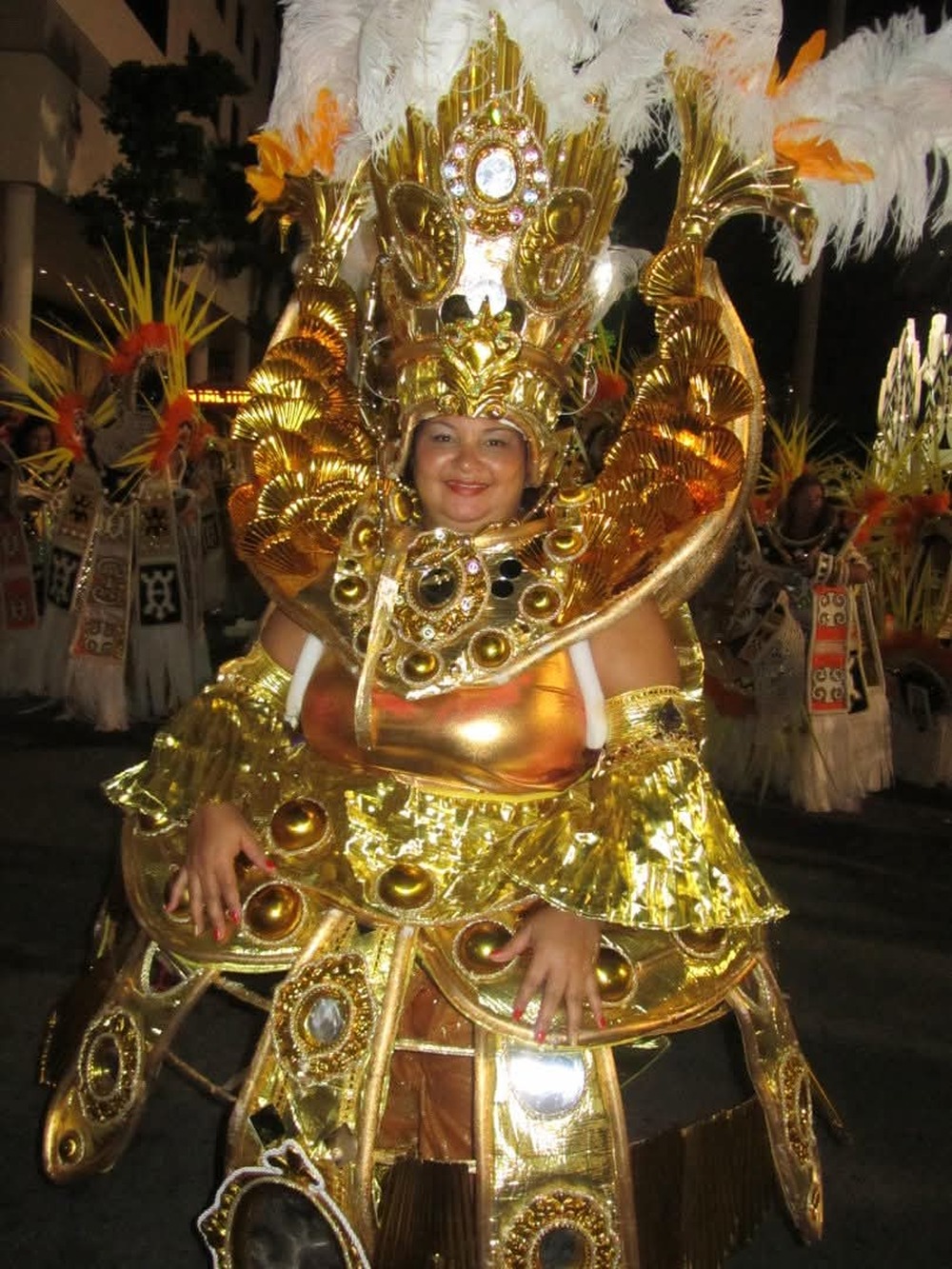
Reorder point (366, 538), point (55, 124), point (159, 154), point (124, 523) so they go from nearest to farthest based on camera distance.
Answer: point (366, 538) < point (124, 523) < point (159, 154) < point (55, 124)

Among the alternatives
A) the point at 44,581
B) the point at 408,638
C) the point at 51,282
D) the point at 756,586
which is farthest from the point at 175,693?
the point at 51,282

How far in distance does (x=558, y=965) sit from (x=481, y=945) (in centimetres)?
14

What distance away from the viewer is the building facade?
16.8 metres

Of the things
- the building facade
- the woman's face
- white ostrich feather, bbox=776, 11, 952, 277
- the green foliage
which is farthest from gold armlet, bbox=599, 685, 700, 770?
the green foliage

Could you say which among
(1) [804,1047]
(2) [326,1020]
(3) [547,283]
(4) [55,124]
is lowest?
(1) [804,1047]

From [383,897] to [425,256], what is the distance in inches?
43.9

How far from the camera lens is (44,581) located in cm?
851

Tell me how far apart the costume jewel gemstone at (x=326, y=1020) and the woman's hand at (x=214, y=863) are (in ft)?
0.65

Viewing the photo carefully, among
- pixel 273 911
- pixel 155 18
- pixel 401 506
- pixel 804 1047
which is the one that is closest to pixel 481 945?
pixel 273 911

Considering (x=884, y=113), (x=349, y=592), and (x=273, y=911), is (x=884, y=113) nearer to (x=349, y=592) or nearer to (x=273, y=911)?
(x=349, y=592)

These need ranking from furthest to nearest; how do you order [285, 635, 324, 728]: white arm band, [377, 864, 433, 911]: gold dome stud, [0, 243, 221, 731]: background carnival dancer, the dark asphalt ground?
[0, 243, 221, 731]: background carnival dancer, the dark asphalt ground, [285, 635, 324, 728]: white arm band, [377, 864, 433, 911]: gold dome stud

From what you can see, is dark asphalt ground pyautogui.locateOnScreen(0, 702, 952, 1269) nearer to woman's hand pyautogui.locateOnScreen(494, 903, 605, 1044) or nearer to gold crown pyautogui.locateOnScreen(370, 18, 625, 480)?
woman's hand pyautogui.locateOnScreen(494, 903, 605, 1044)

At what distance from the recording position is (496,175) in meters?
2.17

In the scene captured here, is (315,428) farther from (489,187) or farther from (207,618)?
(207,618)
